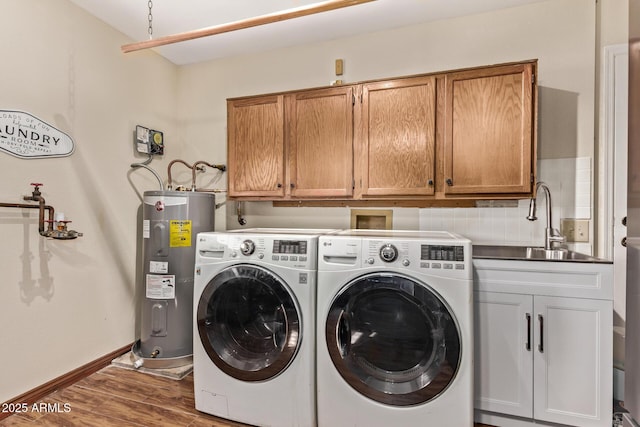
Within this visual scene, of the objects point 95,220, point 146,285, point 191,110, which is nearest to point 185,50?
point 191,110

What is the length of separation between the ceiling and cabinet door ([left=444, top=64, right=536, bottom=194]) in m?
0.62

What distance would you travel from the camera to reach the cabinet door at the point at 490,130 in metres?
1.81

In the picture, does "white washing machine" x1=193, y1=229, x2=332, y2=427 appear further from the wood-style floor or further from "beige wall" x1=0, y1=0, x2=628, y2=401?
"beige wall" x1=0, y1=0, x2=628, y2=401

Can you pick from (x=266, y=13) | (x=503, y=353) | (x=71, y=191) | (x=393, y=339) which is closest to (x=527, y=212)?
(x=503, y=353)

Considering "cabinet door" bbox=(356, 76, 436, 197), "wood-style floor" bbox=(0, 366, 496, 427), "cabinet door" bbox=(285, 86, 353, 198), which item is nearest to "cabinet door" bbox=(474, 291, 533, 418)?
"cabinet door" bbox=(356, 76, 436, 197)

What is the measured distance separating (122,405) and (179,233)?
107 centimetres

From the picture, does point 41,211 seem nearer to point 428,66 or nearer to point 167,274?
point 167,274

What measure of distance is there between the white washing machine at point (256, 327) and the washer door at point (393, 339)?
0.60 feet

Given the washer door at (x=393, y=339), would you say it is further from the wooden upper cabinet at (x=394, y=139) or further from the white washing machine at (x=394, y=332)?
the wooden upper cabinet at (x=394, y=139)

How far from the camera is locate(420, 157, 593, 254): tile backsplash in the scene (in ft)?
6.57

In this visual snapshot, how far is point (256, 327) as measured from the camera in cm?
175

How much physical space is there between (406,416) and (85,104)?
2732mm

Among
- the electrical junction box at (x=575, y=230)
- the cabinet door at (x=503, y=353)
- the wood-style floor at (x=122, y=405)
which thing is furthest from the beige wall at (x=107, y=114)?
the cabinet door at (x=503, y=353)

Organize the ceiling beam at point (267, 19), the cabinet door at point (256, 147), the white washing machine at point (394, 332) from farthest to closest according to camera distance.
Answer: the cabinet door at point (256, 147) → the white washing machine at point (394, 332) → the ceiling beam at point (267, 19)
